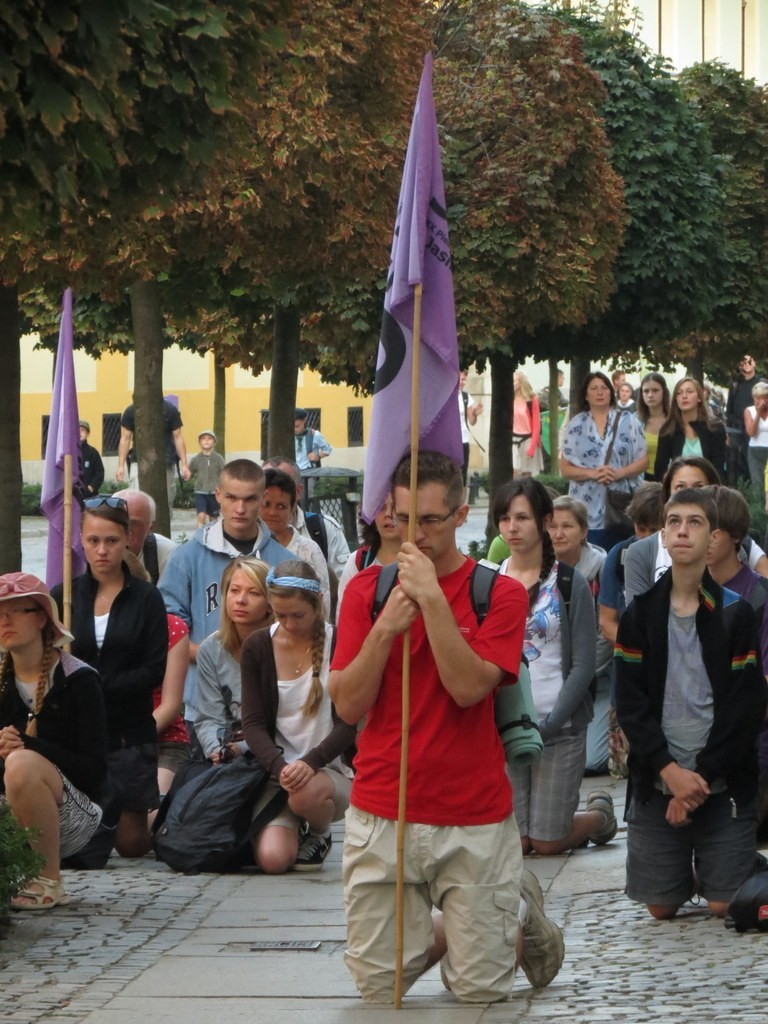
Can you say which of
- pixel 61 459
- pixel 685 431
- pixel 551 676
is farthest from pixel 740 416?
pixel 551 676

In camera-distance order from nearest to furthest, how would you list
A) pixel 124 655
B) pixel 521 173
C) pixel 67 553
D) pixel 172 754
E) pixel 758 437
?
1. pixel 124 655
2. pixel 67 553
3. pixel 172 754
4. pixel 521 173
5. pixel 758 437

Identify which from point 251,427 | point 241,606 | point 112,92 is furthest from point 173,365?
point 112,92

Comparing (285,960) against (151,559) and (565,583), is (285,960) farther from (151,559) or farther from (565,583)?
(151,559)

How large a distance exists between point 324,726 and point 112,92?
3.95 meters

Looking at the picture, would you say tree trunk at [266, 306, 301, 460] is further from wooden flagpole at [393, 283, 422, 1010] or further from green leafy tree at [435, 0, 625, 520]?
wooden flagpole at [393, 283, 422, 1010]

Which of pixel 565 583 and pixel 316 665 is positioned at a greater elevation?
pixel 565 583

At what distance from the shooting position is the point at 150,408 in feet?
53.0

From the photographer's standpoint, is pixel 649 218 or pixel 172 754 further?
pixel 649 218

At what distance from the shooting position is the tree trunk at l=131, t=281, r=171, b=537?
629 inches

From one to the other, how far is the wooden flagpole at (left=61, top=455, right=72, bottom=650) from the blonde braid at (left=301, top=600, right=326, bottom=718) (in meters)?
1.10

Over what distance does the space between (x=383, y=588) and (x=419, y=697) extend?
0.33 metres

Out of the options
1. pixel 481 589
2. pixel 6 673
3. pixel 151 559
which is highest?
pixel 481 589

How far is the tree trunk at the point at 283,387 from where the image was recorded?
1925 centimetres

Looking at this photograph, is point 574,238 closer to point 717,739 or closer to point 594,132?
point 594,132
